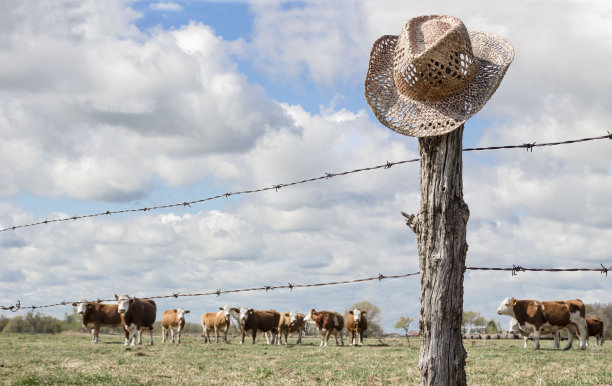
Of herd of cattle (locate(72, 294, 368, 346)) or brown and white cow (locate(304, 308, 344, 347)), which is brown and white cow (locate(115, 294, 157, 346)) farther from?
brown and white cow (locate(304, 308, 344, 347))

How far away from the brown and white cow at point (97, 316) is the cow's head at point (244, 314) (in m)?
6.71

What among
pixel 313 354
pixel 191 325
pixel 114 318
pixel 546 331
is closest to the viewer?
pixel 313 354

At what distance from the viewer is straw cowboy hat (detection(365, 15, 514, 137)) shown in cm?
580

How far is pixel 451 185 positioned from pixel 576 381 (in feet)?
24.5

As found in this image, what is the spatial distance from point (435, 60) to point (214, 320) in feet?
105

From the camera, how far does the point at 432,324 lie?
552cm

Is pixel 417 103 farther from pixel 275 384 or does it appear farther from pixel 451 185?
pixel 275 384

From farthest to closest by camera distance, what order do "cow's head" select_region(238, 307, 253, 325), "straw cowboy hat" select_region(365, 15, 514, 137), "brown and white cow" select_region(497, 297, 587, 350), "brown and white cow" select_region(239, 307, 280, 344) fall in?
1. "brown and white cow" select_region(239, 307, 280, 344)
2. "cow's head" select_region(238, 307, 253, 325)
3. "brown and white cow" select_region(497, 297, 587, 350)
4. "straw cowboy hat" select_region(365, 15, 514, 137)

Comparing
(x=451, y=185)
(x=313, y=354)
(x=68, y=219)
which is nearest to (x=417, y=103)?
(x=451, y=185)

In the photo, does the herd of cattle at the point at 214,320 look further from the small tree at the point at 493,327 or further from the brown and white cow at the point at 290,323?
the small tree at the point at 493,327

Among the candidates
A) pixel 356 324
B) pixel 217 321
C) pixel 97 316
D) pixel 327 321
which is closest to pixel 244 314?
pixel 217 321

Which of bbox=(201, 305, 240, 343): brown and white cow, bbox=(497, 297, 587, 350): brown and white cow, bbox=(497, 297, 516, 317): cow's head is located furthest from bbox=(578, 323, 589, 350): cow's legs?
bbox=(201, 305, 240, 343): brown and white cow

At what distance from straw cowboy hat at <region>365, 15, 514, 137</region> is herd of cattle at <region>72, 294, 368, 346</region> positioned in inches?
883

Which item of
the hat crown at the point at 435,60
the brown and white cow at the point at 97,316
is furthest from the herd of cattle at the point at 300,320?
the hat crown at the point at 435,60
